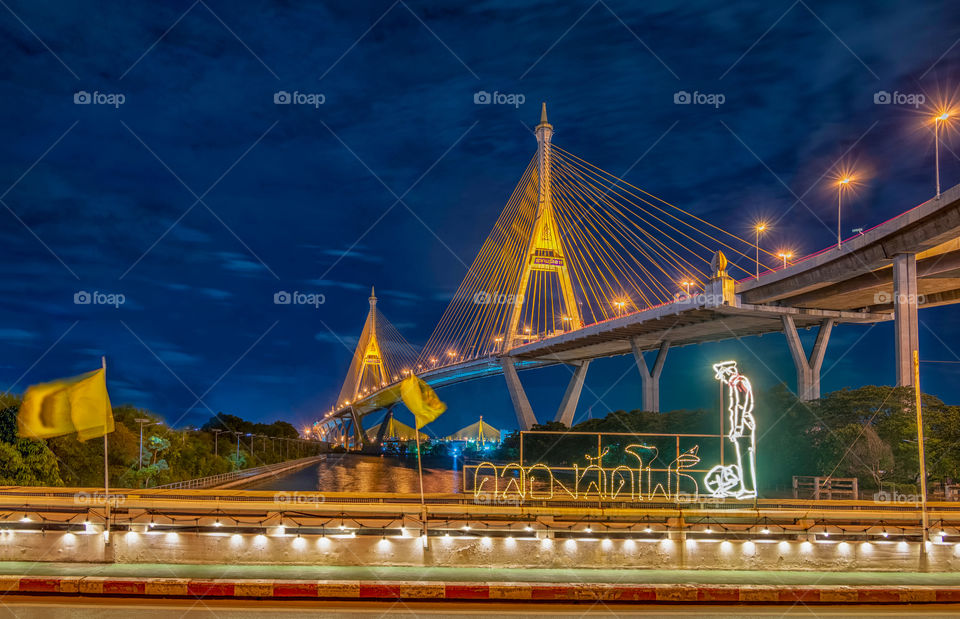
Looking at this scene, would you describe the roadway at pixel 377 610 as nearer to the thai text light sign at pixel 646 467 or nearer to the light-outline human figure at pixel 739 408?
the thai text light sign at pixel 646 467

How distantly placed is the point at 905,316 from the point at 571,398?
1573 inches

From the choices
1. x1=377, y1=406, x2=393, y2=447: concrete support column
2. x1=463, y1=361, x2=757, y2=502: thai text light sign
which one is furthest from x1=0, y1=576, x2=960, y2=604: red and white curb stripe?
x1=377, y1=406, x2=393, y2=447: concrete support column

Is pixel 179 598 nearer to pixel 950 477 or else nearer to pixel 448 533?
pixel 448 533

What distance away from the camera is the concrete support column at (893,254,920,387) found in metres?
31.7

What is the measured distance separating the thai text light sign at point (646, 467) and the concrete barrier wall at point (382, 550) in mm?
2724

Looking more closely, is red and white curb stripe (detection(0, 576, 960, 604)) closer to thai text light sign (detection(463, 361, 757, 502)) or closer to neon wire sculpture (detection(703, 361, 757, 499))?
thai text light sign (detection(463, 361, 757, 502))

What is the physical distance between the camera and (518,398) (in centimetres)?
6569

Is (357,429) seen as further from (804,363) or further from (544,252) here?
(804,363)

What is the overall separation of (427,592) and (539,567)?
2.48m

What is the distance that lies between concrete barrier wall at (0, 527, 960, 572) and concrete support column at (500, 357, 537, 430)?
51.4 meters

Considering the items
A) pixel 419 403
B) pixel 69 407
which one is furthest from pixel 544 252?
pixel 69 407

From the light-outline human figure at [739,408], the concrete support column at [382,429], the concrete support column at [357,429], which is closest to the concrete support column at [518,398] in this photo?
the light-outline human figure at [739,408]

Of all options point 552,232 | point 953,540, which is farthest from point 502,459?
point 953,540

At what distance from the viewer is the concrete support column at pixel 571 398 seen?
67506 mm
